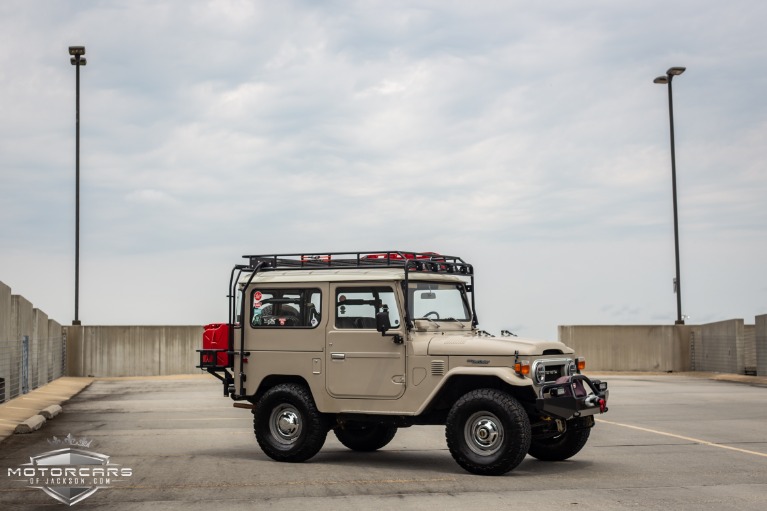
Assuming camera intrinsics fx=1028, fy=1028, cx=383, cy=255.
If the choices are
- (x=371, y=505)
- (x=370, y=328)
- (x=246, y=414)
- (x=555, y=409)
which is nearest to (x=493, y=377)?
(x=555, y=409)

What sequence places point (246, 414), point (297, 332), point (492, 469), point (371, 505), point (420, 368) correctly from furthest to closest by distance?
point (246, 414) → point (297, 332) → point (420, 368) → point (492, 469) → point (371, 505)

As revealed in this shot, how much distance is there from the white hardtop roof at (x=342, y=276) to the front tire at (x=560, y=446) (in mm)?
2548

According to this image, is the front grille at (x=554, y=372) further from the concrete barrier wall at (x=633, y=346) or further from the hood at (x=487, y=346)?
→ the concrete barrier wall at (x=633, y=346)

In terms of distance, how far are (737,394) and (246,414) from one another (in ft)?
45.8

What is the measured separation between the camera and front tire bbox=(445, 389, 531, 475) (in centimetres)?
1204

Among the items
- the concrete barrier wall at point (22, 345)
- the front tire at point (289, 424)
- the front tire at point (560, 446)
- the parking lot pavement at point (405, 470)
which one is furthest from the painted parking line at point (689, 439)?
the concrete barrier wall at point (22, 345)

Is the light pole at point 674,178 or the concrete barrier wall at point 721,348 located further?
the light pole at point 674,178

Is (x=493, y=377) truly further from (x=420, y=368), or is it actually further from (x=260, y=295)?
(x=260, y=295)

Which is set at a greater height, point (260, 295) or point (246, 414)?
point (260, 295)

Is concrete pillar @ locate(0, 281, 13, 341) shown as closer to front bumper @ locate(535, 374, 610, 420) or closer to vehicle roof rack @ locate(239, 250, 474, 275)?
vehicle roof rack @ locate(239, 250, 474, 275)

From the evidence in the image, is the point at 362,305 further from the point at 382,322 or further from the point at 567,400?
the point at 567,400

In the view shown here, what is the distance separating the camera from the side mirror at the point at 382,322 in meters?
13.0

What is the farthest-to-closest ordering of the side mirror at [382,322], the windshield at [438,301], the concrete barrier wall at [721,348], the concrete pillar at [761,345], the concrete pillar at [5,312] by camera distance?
1. the concrete barrier wall at [721,348]
2. the concrete pillar at [761,345]
3. the concrete pillar at [5,312]
4. the windshield at [438,301]
5. the side mirror at [382,322]

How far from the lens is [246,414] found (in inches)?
859
